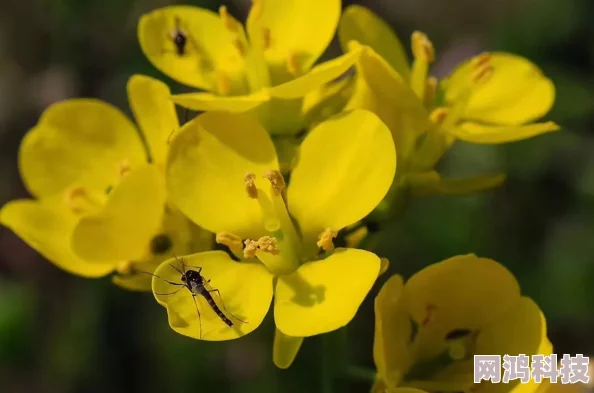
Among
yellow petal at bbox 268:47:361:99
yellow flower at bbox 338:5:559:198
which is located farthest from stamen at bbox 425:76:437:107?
yellow petal at bbox 268:47:361:99

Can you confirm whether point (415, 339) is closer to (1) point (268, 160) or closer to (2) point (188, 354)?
(1) point (268, 160)

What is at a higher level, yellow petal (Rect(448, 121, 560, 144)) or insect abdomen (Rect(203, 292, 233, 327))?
yellow petal (Rect(448, 121, 560, 144))

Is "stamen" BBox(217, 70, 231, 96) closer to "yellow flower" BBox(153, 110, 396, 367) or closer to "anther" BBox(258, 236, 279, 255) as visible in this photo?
"yellow flower" BBox(153, 110, 396, 367)

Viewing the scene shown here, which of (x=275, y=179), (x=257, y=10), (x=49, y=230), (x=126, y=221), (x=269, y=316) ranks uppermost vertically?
(x=257, y=10)

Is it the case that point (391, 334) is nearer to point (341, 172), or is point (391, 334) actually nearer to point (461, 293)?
point (461, 293)

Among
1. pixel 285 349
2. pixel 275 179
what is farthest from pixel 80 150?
pixel 285 349

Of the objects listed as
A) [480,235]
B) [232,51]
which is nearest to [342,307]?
[232,51]
